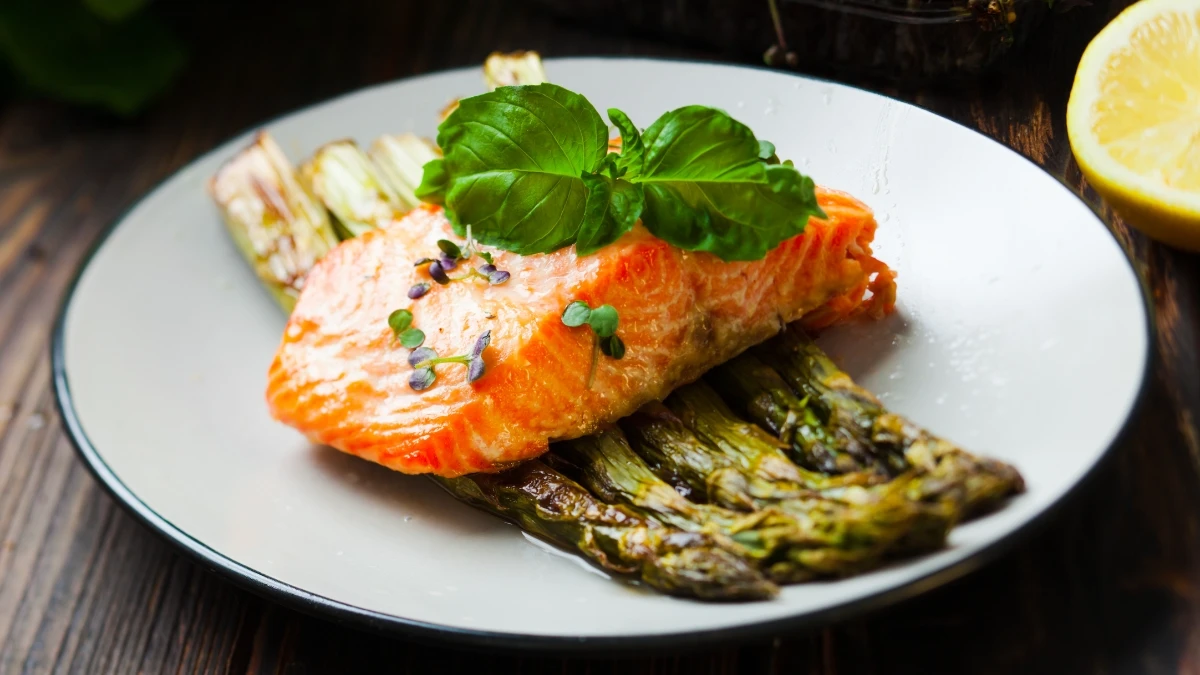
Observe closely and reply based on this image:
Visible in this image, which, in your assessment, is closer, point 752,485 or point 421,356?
point 752,485

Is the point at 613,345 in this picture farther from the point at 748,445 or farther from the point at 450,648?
the point at 450,648

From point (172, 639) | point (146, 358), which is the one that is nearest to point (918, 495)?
point (172, 639)

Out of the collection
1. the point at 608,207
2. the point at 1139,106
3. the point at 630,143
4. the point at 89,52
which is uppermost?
the point at 1139,106

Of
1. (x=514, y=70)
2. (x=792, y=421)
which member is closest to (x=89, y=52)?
(x=514, y=70)

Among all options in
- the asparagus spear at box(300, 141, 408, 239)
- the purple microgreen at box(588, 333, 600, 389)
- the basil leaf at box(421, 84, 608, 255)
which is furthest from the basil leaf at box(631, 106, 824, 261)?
the asparagus spear at box(300, 141, 408, 239)

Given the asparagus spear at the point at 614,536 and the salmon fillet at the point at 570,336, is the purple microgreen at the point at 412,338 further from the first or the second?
the asparagus spear at the point at 614,536

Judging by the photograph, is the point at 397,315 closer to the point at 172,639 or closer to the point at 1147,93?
the point at 172,639

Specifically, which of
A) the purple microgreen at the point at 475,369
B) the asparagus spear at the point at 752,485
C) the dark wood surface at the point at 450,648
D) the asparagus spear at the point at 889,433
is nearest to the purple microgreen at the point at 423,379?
the purple microgreen at the point at 475,369

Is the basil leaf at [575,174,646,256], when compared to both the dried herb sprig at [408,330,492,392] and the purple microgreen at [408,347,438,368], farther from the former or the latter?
the purple microgreen at [408,347,438,368]
